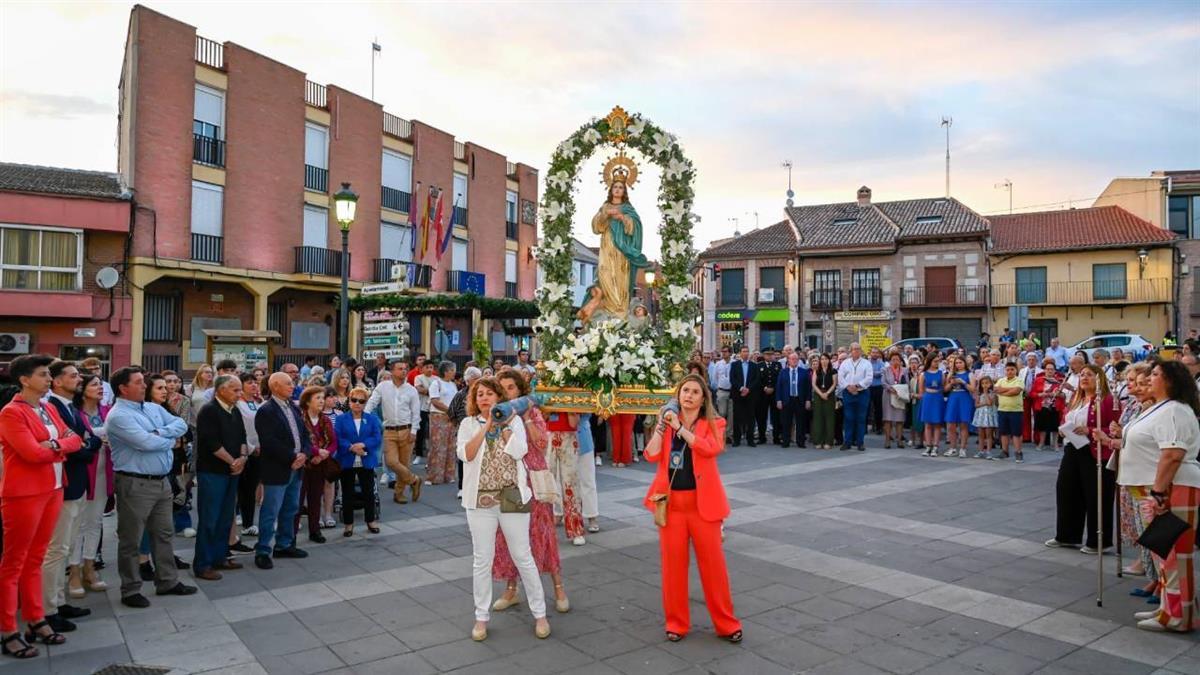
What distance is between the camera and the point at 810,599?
19.8 ft

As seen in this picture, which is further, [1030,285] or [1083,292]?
[1030,285]

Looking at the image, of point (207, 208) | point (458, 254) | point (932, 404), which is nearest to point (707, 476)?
point (932, 404)

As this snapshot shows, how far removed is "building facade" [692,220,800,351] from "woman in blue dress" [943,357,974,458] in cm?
2704

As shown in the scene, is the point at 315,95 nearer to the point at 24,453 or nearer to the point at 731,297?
the point at 731,297

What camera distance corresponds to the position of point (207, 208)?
79.7 feet

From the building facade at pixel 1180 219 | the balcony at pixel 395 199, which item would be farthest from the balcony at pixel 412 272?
the building facade at pixel 1180 219

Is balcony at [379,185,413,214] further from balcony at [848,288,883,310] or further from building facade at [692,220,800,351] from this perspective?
balcony at [848,288,883,310]

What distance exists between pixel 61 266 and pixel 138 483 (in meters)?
19.1

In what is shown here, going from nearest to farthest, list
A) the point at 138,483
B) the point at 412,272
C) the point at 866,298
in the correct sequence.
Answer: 1. the point at 138,483
2. the point at 412,272
3. the point at 866,298

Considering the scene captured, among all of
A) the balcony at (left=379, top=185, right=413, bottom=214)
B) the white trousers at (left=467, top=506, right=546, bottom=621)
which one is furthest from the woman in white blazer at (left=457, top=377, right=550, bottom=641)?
the balcony at (left=379, top=185, right=413, bottom=214)

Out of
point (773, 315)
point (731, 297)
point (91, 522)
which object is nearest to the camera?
point (91, 522)

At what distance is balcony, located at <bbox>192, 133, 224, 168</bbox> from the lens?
78.1 ft

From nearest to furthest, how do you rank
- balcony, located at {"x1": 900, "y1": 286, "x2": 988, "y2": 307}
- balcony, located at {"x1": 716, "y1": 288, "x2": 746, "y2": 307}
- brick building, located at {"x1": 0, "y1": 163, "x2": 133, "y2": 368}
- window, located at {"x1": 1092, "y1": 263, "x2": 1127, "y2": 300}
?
brick building, located at {"x1": 0, "y1": 163, "x2": 133, "y2": 368} → window, located at {"x1": 1092, "y1": 263, "x2": 1127, "y2": 300} → balcony, located at {"x1": 900, "y1": 286, "x2": 988, "y2": 307} → balcony, located at {"x1": 716, "y1": 288, "x2": 746, "y2": 307}

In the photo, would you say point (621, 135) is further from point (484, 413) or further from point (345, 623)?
point (345, 623)
